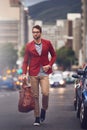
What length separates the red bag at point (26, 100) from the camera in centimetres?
1507

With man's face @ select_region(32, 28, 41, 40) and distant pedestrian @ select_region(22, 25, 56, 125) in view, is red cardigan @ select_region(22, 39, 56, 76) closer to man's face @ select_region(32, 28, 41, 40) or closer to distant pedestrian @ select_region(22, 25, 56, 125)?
distant pedestrian @ select_region(22, 25, 56, 125)

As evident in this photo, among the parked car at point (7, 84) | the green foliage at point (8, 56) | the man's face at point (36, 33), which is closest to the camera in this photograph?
the man's face at point (36, 33)

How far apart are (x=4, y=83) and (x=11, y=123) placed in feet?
118

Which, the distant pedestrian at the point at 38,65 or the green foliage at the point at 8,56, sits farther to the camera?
the green foliage at the point at 8,56

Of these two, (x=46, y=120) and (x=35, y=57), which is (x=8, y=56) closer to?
(x=46, y=120)

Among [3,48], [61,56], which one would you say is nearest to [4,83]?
[3,48]

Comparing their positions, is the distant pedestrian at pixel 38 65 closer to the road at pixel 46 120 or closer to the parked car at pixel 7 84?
the road at pixel 46 120

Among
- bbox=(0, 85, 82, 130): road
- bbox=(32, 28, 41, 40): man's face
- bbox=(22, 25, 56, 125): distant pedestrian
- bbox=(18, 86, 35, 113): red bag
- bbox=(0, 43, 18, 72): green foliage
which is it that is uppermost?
bbox=(32, 28, 41, 40): man's face

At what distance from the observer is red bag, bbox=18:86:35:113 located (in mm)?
15070

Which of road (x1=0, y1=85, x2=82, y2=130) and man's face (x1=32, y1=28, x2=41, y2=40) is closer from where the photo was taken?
road (x1=0, y1=85, x2=82, y2=130)

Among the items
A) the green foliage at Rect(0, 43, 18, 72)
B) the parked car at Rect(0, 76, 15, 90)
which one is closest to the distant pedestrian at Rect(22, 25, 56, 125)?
the parked car at Rect(0, 76, 15, 90)

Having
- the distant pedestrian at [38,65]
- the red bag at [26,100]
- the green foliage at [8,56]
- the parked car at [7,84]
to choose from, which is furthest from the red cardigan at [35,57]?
the green foliage at [8,56]

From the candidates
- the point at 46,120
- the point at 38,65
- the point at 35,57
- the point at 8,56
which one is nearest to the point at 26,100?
the point at 38,65

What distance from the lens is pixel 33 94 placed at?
594 inches
